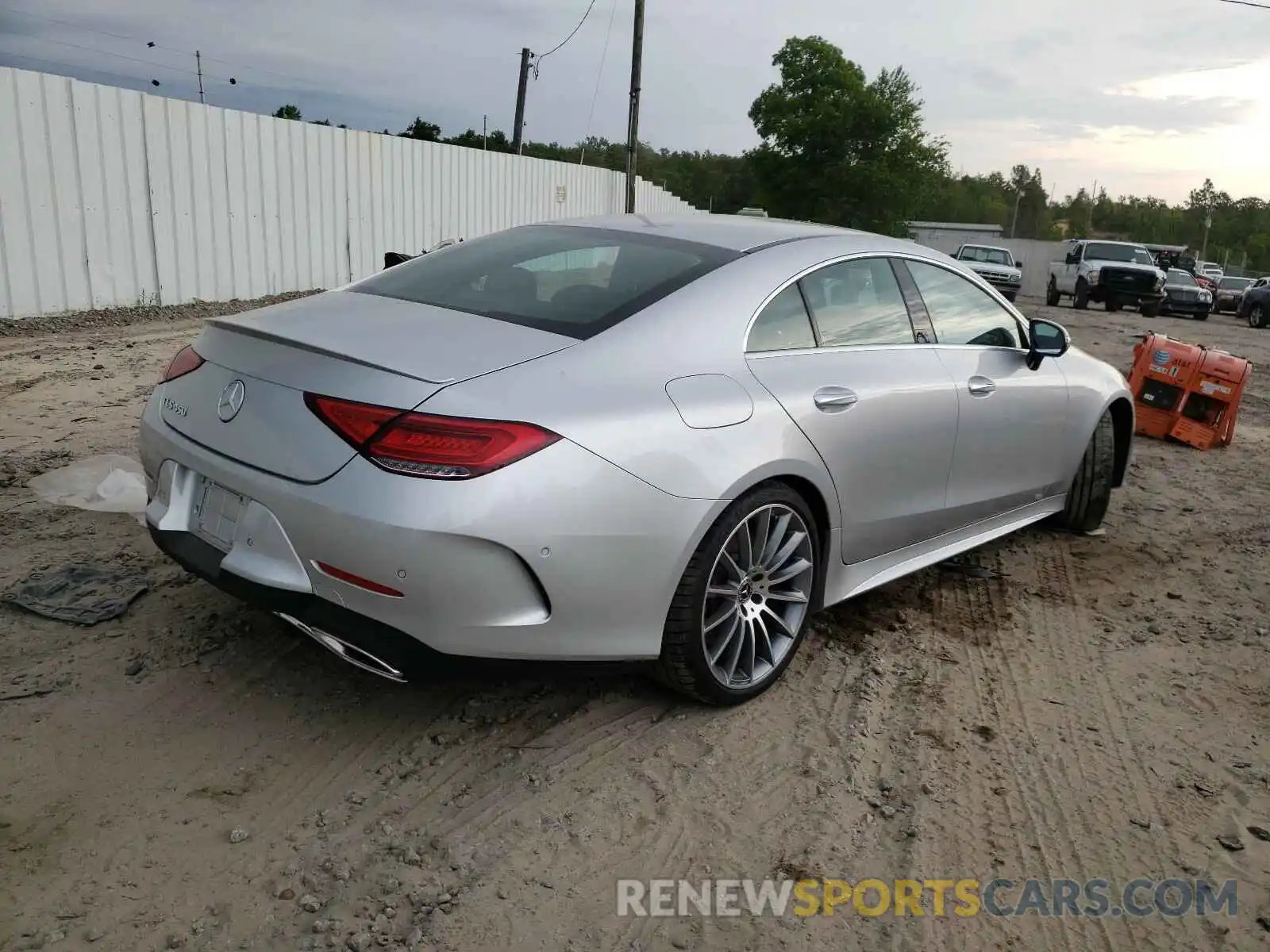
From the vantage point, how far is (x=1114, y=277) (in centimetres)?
2427

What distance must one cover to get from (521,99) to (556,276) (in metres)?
28.5

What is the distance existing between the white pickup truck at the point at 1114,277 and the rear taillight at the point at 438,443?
25197 millimetres

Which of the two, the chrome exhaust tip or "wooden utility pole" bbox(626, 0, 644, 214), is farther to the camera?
"wooden utility pole" bbox(626, 0, 644, 214)

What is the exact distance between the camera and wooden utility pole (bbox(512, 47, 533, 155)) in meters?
29.5

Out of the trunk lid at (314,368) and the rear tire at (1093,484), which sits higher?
the trunk lid at (314,368)

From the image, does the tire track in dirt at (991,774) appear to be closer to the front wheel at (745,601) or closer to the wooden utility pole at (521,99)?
the front wheel at (745,601)

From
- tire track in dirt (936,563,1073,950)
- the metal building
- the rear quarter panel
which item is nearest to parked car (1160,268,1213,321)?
tire track in dirt (936,563,1073,950)

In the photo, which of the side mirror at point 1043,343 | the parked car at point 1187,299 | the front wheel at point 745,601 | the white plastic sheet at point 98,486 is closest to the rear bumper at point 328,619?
the front wheel at point 745,601

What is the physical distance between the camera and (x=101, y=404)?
6.66m

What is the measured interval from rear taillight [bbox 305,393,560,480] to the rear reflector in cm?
29

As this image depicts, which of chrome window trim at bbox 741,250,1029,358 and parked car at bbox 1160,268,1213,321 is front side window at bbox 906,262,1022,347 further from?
parked car at bbox 1160,268,1213,321

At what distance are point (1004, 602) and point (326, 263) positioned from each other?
12.6 metres

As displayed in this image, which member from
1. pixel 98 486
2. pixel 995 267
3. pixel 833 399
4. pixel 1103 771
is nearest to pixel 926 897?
pixel 1103 771

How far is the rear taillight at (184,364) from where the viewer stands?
3.06m
